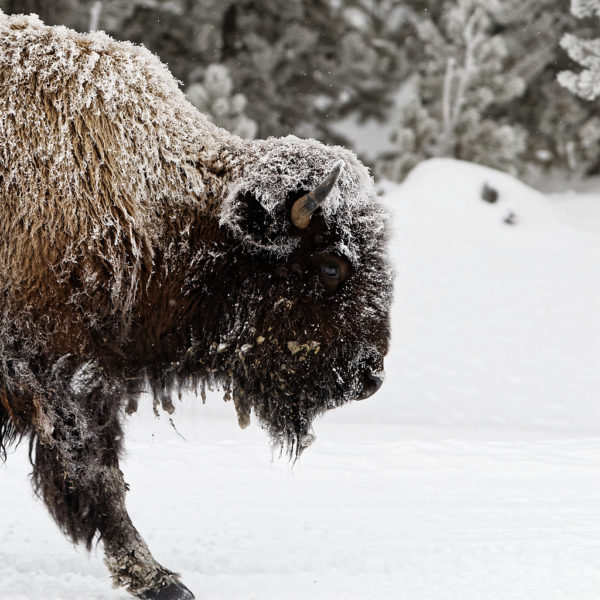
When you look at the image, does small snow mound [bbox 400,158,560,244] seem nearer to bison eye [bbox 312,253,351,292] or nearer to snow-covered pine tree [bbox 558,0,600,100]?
snow-covered pine tree [bbox 558,0,600,100]

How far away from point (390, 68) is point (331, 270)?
16.2 meters

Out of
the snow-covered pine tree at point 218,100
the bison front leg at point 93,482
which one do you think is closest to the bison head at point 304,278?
the bison front leg at point 93,482

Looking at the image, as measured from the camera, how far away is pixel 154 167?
3.24m

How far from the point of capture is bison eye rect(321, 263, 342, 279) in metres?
3.26

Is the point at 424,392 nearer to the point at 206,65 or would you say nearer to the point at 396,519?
the point at 396,519

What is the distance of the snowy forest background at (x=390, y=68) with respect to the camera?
579 inches

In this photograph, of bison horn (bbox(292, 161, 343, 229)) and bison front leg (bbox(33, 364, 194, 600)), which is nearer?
bison horn (bbox(292, 161, 343, 229))

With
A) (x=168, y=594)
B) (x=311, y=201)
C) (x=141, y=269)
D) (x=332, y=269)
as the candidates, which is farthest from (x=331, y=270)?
(x=168, y=594)

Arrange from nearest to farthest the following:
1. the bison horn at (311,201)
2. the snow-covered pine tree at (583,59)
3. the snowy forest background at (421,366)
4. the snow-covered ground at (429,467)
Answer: the bison horn at (311,201)
the snow-covered ground at (429,467)
the snowy forest background at (421,366)
the snow-covered pine tree at (583,59)

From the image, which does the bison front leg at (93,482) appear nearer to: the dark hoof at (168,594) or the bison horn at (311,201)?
the dark hoof at (168,594)

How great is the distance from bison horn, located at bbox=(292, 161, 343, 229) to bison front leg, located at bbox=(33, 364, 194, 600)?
1.04 meters

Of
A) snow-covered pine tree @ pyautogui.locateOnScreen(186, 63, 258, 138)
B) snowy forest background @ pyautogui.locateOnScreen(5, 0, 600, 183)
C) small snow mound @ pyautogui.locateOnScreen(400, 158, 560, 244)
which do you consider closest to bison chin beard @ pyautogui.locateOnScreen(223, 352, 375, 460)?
small snow mound @ pyautogui.locateOnScreen(400, 158, 560, 244)

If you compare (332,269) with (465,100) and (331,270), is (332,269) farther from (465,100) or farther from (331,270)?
(465,100)

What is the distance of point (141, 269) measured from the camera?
3.14 metres
